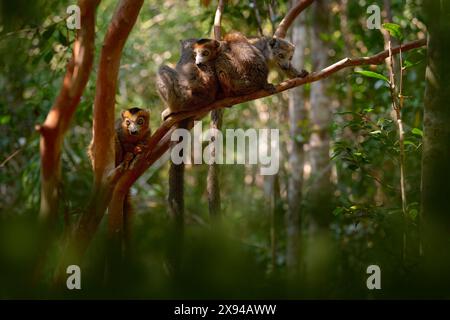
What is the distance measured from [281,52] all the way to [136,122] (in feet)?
4.81

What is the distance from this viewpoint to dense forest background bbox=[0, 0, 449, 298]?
1371 mm

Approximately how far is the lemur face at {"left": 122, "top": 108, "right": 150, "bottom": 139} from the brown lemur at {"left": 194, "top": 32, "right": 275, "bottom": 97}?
2.60ft

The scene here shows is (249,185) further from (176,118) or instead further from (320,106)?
(176,118)

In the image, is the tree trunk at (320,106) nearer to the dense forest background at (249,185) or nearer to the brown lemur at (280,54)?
the dense forest background at (249,185)

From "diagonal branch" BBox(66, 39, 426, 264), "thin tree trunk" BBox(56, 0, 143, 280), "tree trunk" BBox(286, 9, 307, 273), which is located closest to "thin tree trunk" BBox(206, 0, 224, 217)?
"diagonal branch" BBox(66, 39, 426, 264)

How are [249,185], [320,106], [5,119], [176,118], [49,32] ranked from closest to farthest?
[176,118]
[49,32]
[5,119]
[320,106]
[249,185]

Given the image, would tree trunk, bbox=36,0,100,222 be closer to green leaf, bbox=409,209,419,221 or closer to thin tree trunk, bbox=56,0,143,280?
thin tree trunk, bbox=56,0,143,280

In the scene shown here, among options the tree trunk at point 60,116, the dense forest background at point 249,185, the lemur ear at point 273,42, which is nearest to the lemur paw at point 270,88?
the lemur ear at point 273,42

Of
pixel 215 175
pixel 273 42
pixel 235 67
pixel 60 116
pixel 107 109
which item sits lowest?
pixel 215 175

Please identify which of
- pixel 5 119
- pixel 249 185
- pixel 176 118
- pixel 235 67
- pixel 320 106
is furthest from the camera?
pixel 249 185

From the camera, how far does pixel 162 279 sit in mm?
1365

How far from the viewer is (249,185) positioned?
41.5 feet

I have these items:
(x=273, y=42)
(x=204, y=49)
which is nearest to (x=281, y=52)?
(x=273, y=42)

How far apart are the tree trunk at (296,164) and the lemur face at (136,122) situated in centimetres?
264
